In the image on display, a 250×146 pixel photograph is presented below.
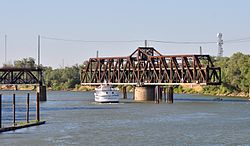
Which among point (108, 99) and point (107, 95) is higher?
point (107, 95)

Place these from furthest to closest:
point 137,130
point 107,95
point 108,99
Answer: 1. point 108,99
2. point 107,95
3. point 137,130

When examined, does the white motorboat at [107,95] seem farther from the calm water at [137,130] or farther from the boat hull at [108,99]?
the calm water at [137,130]

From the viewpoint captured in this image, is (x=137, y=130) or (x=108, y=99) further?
(x=108, y=99)

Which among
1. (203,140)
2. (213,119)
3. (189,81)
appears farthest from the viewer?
(189,81)

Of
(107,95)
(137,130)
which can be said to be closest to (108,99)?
(107,95)

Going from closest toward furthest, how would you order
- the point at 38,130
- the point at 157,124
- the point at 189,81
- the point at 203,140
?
the point at 203,140
the point at 38,130
the point at 157,124
the point at 189,81

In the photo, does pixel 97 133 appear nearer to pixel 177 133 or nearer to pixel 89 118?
pixel 177 133

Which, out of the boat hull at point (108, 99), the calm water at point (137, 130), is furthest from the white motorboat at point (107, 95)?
the calm water at point (137, 130)

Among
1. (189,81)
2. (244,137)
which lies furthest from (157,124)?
(189,81)

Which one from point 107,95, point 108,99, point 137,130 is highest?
point 107,95

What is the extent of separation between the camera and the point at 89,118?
11700 cm

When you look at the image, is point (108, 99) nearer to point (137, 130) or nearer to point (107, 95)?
point (107, 95)

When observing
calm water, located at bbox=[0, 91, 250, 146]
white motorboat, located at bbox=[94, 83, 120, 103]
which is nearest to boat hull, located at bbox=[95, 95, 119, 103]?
white motorboat, located at bbox=[94, 83, 120, 103]

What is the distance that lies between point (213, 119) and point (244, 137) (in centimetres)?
3094
